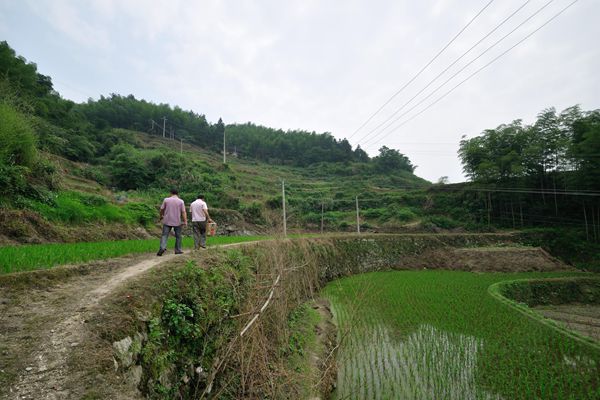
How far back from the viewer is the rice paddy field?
505 centimetres

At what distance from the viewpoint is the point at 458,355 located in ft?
20.8

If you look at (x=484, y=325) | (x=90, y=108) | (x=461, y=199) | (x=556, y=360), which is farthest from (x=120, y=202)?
(x=90, y=108)

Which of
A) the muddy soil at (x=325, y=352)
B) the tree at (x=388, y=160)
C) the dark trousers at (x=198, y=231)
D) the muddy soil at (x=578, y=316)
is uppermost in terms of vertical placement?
the tree at (x=388, y=160)

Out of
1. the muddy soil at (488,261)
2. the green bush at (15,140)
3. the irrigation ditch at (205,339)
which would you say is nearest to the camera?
the irrigation ditch at (205,339)

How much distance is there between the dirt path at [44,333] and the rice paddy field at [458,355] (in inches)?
147

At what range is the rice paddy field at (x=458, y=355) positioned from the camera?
505cm

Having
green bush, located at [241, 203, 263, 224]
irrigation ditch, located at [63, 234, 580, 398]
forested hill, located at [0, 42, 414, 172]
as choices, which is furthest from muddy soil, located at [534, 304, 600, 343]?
forested hill, located at [0, 42, 414, 172]

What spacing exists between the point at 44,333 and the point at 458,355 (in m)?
7.39

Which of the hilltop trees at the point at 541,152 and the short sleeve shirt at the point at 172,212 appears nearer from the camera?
the short sleeve shirt at the point at 172,212

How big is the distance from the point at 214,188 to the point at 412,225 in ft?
78.9

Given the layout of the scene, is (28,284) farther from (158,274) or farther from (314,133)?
(314,133)

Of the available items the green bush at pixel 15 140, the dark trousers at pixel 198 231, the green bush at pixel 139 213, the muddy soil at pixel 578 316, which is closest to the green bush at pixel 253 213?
the green bush at pixel 139 213

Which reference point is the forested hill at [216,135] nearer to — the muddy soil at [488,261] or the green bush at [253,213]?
the green bush at [253,213]

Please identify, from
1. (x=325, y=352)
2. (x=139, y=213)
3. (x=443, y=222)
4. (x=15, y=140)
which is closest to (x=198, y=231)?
(x=325, y=352)
